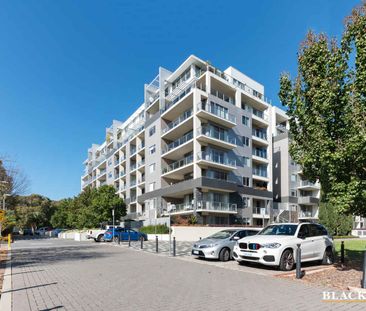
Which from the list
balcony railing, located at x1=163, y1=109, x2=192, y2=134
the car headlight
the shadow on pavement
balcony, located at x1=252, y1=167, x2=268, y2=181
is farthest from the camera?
balcony, located at x1=252, y1=167, x2=268, y2=181

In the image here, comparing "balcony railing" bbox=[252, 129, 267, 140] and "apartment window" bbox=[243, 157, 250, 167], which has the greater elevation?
"balcony railing" bbox=[252, 129, 267, 140]

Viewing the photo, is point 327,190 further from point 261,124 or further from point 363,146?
point 261,124

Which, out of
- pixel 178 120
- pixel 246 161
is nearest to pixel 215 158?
pixel 178 120

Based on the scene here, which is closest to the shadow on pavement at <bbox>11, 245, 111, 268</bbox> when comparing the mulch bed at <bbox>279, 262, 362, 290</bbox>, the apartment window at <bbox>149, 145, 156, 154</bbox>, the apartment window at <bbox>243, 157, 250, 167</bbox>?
the mulch bed at <bbox>279, 262, 362, 290</bbox>

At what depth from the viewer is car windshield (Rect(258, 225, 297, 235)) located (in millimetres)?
12876

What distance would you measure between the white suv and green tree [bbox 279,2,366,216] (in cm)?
187

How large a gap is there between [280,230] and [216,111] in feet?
96.5

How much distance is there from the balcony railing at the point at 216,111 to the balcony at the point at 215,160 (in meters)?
5.01

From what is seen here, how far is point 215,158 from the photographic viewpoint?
40500 millimetres

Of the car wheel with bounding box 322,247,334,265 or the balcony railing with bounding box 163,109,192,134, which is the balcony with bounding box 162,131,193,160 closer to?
the balcony railing with bounding box 163,109,192,134

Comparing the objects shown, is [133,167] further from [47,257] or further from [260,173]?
[47,257]

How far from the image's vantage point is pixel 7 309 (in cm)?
680

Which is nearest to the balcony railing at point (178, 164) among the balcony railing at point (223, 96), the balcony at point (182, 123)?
the balcony at point (182, 123)

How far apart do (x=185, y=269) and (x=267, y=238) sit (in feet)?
11.0
